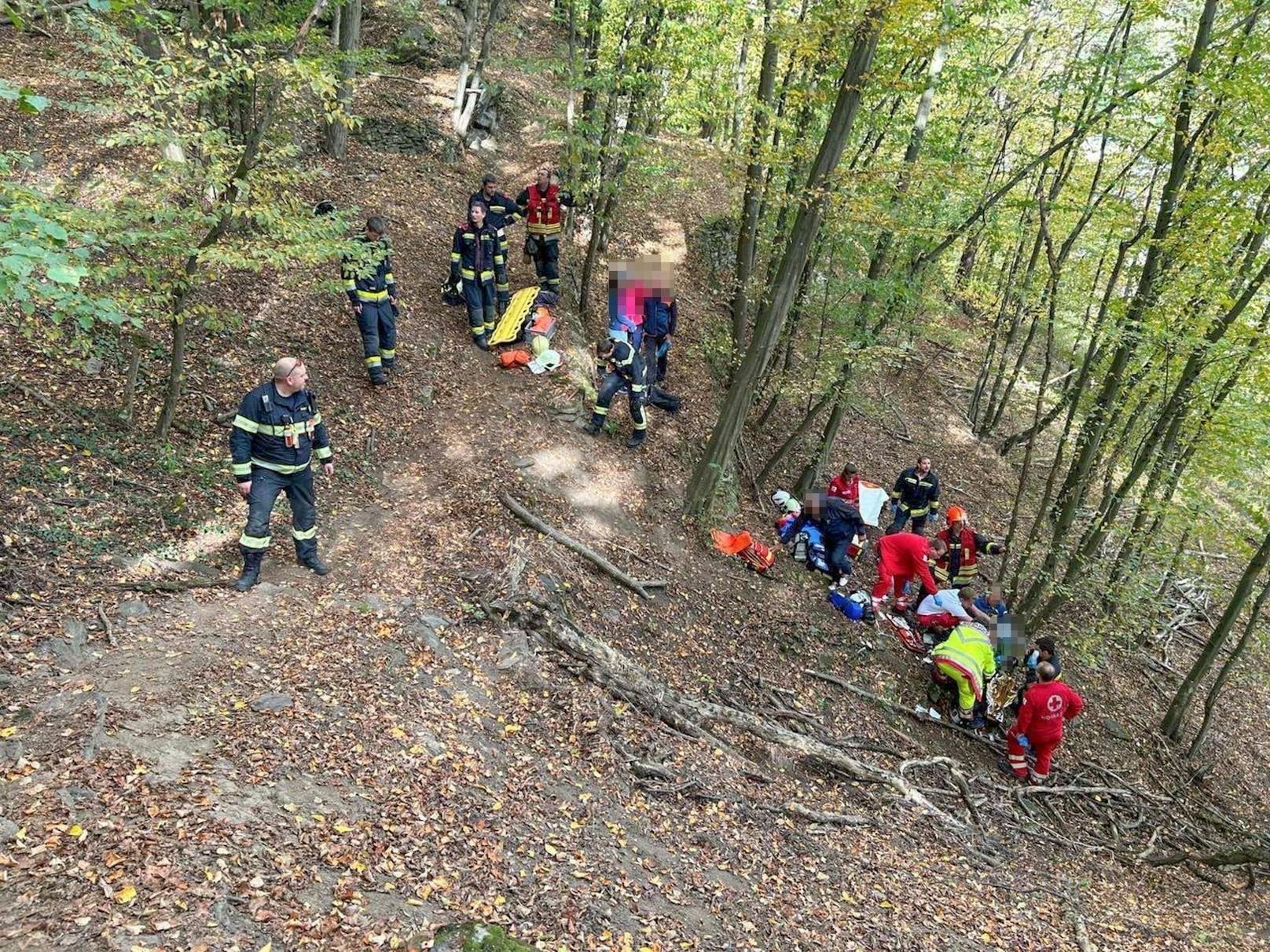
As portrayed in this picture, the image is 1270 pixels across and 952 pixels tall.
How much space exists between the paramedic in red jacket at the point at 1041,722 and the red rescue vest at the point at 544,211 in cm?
1016

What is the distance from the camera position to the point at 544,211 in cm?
1245

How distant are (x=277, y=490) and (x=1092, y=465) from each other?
1163 cm

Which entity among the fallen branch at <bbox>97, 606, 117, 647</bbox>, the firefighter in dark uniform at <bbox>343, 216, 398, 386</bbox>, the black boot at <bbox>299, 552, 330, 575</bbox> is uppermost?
the firefighter in dark uniform at <bbox>343, 216, 398, 386</bbox>

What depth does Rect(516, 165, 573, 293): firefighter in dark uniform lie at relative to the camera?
12.3m

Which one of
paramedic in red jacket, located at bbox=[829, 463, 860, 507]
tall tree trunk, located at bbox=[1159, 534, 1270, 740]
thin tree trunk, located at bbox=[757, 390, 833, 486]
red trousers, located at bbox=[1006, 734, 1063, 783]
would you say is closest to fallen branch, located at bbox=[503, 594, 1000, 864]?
red trousers, located at bbox=[1006, 734, 1063, 783]

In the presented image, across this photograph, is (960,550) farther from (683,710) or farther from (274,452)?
(274,452)

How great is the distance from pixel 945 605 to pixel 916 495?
10.0ft

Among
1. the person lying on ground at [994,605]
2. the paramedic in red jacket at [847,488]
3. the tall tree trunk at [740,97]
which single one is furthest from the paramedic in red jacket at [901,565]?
the tall tree trunk at [740,97]

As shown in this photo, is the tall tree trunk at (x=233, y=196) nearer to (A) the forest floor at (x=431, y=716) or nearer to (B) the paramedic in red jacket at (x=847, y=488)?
(A) the forest floor at (x=431, y=716)

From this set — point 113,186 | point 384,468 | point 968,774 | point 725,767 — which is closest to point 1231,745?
point 968,774

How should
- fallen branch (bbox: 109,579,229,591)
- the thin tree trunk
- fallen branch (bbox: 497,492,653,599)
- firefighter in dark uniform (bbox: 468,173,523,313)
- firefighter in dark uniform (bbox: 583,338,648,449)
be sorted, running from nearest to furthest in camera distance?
fallen branch (bbox: 109,579,229,591), fallen branch (bbox: 497,492,653,599), firefighter in dark uniform (bbox: 583,338,648,449), firefighter in dark uniform (bbox: 468,173,523,313), the thin tree trunk

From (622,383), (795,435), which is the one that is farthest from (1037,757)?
(622,383)

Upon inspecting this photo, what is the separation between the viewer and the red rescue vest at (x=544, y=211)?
12359 mm

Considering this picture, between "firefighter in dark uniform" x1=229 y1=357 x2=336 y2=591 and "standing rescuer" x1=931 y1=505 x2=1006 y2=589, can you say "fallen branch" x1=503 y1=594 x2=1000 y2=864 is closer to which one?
"firefighter in dark uniform" x1=229 y1=357 x2=336 y2=591
